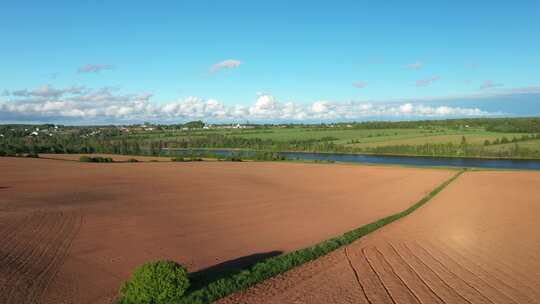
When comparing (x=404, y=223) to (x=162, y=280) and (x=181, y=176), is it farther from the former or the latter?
(x=181, y=176)

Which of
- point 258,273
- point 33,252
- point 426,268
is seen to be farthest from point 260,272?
point 33,252

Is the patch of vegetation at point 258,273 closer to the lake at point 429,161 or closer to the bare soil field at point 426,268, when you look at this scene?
the bare soil field at point 426,268

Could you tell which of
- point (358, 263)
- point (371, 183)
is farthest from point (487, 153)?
point (358, 263)

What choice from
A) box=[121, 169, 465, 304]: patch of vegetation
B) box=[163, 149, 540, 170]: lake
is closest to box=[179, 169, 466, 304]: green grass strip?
box=[121, 169, 465, 304]: patch of vegetation

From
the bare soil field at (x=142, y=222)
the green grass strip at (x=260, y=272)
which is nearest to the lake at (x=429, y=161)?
the bare soil field at (x=142, y=222)

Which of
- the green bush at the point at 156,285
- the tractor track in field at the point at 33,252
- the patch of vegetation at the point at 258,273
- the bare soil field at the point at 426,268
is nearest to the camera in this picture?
the green bush at the point at 156,285
